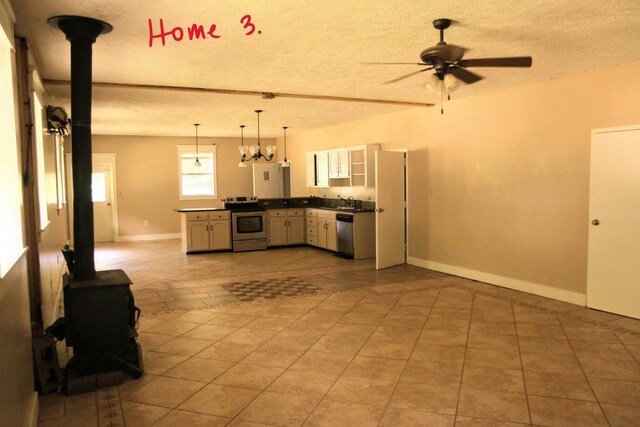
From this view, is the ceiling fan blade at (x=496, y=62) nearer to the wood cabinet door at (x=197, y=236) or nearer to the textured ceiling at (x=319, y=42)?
the textured ceiling at (x=319, y=42)

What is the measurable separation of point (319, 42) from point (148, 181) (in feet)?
27.4

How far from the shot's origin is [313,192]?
34.6 feet

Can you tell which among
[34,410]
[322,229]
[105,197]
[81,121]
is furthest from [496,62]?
[105,197]

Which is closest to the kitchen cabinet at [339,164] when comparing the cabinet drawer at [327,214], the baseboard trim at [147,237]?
the cabinet drawer at [327,214]

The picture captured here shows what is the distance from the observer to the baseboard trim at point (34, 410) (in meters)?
2.57

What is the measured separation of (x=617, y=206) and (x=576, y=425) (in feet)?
9.34

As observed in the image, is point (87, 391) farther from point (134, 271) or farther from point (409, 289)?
point (134, 271)

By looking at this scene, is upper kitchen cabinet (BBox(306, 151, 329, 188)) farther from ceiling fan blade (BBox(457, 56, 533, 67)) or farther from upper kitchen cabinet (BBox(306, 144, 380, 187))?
ceiling fan blade (BBox(457, 56, 533, 67))

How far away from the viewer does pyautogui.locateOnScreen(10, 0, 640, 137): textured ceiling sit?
3.03 meters

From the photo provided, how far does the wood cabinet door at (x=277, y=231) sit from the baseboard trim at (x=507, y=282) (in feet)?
10.0

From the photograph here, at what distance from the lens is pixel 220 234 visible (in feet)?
29.4

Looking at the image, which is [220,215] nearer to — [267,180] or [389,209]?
[267,180]

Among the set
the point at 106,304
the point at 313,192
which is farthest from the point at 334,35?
the point at 313,192

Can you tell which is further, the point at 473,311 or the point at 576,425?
the point at 473,311
